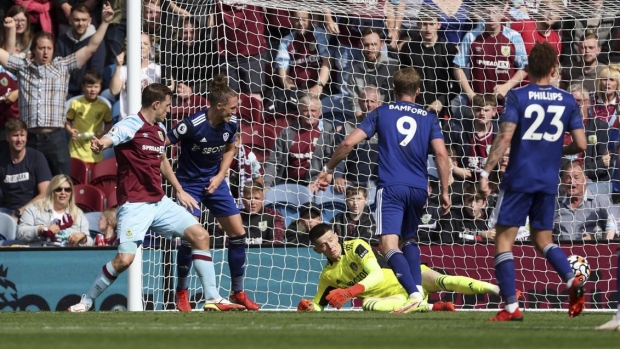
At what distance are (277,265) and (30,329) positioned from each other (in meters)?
4.88

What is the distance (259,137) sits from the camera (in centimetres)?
1398

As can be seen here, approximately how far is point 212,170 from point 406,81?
8.10 ft

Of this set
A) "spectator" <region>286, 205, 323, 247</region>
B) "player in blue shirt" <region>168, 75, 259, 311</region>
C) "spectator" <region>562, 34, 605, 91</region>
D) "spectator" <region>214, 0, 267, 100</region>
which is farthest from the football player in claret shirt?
"spectator" <region>562, 34, 605, 91</region>

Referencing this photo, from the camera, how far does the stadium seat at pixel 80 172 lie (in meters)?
14.7

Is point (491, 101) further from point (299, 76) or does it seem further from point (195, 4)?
point (195, 4)

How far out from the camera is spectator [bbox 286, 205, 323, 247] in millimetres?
13039

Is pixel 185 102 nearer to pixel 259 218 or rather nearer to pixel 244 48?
pixel 244 48

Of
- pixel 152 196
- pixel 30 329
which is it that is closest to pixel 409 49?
pixel 152 196

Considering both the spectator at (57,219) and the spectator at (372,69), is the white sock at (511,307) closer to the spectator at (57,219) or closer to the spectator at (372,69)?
the spectator at (372,69)

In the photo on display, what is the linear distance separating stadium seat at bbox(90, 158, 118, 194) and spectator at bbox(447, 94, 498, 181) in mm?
4294

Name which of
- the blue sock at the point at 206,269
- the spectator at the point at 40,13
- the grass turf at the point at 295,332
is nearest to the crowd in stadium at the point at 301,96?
the spectator at the point at 40,13

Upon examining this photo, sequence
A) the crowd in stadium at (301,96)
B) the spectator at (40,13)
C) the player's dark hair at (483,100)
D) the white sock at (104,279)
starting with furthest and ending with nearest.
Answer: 1. the spectator at (40,13)
2. the player's dark hair at (483,100)
3. the crowd in stadium at (301,96)
4. the white sock at (104,279)

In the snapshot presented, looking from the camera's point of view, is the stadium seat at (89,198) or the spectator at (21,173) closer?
the stadium seat at (89,198)

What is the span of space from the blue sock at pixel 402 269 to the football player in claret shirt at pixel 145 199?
2.03 metres
